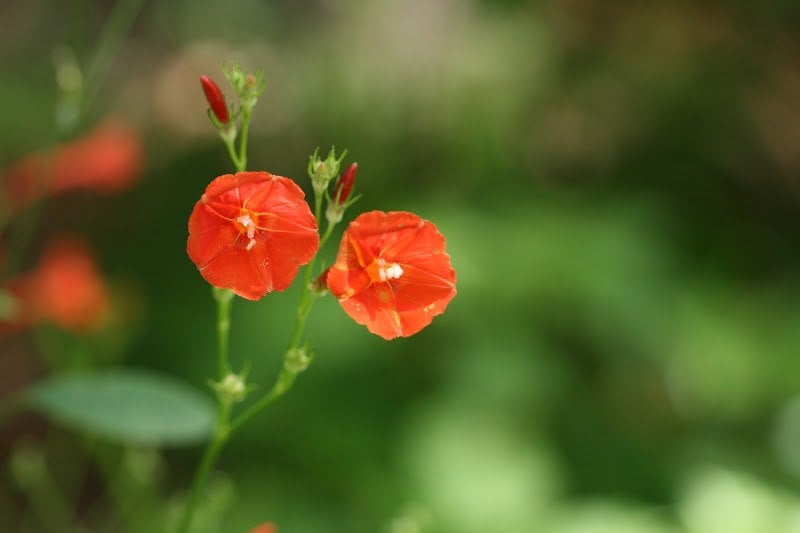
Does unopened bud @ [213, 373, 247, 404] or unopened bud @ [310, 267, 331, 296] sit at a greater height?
unopened bud @ [310, 267, 331, 296]

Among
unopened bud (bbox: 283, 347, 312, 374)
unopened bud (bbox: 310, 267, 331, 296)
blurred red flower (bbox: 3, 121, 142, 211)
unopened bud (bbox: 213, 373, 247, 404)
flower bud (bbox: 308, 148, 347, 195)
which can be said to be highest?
flower bud (bbox: 308, 148, 347, 195)

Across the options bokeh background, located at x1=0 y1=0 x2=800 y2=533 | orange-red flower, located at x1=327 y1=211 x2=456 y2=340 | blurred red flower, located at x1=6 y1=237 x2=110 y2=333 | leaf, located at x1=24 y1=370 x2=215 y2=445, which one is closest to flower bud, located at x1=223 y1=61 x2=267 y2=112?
orange-red flower, located at x1=327 y1=211 x2=456 y2=340

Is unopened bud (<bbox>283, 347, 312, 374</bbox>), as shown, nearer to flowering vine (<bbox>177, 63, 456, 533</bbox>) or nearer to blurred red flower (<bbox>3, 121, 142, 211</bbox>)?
flowering vine (<bbox>177, 63, 456, 533</bbox>)

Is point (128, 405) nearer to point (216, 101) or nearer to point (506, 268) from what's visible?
point (216, 101)

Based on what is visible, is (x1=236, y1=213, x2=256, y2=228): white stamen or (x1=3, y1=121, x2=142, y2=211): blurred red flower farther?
(x1=3, y1=121, x2=142, y2=211): blurred red flower

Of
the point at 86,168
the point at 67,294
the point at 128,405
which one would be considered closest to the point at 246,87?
the point at 128,405

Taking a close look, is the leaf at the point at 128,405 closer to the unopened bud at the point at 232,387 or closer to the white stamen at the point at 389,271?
the unopened bud at the point at 232,387

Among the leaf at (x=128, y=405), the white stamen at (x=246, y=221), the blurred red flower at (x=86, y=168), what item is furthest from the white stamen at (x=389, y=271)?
the blurred red flower at (x=86, y=168)

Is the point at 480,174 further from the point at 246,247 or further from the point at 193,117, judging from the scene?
the point at 246,247

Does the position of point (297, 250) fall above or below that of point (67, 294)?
above
